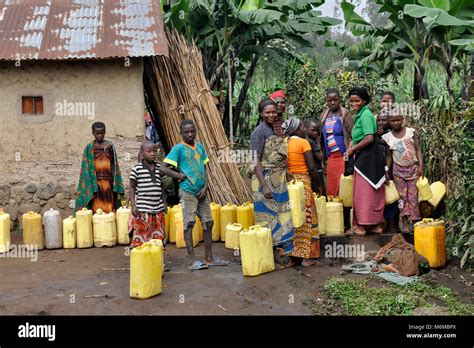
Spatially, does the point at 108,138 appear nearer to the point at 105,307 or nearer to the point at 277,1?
the point at 105,307

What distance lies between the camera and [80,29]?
884 centimetres

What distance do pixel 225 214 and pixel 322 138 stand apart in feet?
5.28

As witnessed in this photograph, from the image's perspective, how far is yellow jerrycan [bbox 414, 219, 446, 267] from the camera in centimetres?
643

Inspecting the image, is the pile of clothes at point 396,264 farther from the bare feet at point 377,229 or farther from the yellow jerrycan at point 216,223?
the yellow jerrycan at point 216,223

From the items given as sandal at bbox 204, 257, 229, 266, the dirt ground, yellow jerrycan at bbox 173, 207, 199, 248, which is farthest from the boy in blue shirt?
yellow jerrycan at bbox 173, 207, 199, 248

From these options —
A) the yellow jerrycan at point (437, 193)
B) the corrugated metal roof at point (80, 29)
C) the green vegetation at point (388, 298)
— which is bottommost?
the green vegetation at point (388, 298)

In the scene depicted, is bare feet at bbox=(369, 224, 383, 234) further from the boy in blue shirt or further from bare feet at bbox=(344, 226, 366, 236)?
the boy in blue shirt

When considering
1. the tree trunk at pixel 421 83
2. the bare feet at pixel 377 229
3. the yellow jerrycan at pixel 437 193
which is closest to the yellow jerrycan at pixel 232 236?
the bare feet at pixel 377 229

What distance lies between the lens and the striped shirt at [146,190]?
6523 mm

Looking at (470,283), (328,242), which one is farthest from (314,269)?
(470,283)

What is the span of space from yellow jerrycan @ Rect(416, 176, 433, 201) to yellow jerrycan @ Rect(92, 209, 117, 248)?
3643 millimetres

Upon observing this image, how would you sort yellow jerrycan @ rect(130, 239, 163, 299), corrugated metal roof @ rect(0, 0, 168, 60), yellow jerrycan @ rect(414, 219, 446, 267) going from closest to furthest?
yellow jerrycan @ rect(130, 239, 163, 299) → yellow jerrycan @ rect(414, 219, 446, 267) → corrugated metal roof @ rect(0, 0, 168, 60)

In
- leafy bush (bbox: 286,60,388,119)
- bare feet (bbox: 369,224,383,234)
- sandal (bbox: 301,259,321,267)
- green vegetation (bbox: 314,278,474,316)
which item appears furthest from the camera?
leafy bush (bbox: 286,60,388,119)

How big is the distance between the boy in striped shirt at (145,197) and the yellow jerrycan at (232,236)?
1.09m
